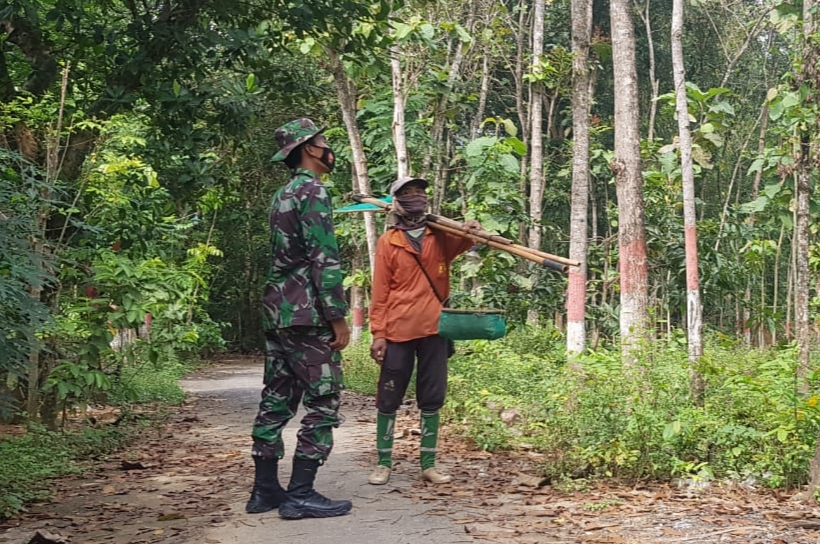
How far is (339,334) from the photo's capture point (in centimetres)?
508

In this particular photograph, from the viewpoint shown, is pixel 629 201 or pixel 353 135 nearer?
pixel 629 201

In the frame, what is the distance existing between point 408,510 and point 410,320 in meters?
1.29

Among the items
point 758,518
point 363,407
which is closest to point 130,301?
point 363,407

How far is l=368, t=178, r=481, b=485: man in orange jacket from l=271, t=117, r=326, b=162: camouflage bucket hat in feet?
2.92

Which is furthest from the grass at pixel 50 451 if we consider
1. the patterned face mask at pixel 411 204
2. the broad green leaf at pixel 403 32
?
the broad green leaf at pixel 403 32

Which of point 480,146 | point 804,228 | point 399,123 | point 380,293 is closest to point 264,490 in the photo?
point 380,293

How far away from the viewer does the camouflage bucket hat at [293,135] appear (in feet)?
17.2

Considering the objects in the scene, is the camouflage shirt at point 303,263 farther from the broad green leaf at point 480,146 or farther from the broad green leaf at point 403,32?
the broad green leaf at point 480,146

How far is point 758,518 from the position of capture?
183 inches

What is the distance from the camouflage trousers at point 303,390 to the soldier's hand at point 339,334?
0.03 m

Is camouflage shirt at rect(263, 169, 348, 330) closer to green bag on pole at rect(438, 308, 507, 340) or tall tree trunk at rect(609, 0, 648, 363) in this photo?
green bag on pole at rect(438, 308, 507, 340)

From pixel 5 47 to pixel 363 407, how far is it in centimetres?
608

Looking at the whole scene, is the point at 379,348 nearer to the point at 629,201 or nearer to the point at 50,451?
the point at 50,451

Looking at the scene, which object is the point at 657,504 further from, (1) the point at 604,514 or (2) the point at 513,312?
(2) the point at 513,312
